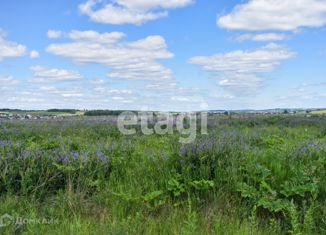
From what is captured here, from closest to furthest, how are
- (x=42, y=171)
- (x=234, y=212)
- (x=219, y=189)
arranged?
(x=234, y=212)
(x=219, y=189)
(x=42, y=171)

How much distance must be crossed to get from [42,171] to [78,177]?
0.49m

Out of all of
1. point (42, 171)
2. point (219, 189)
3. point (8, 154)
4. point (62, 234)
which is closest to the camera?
point (62, 234)

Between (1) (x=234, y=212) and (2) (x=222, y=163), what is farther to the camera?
(2) (x=222, y=163)

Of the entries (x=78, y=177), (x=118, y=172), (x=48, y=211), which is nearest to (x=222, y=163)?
(x=118, y=172)

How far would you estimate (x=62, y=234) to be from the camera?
3.66m

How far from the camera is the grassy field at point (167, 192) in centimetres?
390

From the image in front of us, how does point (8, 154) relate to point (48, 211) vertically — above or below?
above

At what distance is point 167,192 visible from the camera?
477 centimetres

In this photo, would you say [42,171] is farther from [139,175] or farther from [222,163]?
[222,163]

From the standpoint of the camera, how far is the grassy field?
12.8 feet

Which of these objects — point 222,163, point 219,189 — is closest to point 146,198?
point 219,189

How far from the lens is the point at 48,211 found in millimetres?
4281

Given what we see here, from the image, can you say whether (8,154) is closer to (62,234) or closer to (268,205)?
(62,234)

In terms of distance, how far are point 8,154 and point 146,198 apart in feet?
7.39
